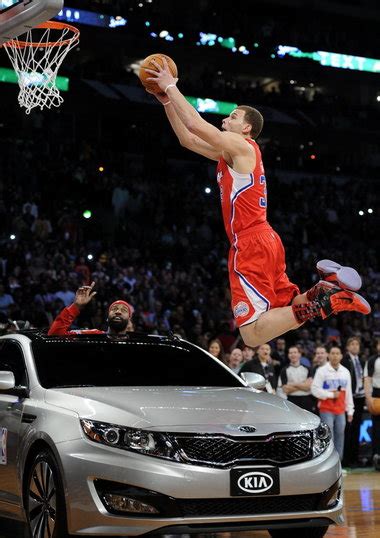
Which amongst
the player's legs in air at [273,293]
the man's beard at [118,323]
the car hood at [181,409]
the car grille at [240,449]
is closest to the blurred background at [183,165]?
the man's beard at [118,323]

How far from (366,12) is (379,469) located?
3410 centimetres

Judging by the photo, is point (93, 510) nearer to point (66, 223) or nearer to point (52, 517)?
point (52, 517)

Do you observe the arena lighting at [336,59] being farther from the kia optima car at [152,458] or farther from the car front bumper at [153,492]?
the car front bumper at [153,492]

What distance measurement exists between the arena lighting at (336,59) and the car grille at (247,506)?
36.5 meters

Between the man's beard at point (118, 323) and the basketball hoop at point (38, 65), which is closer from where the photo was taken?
the man's beard at point (118, 323)

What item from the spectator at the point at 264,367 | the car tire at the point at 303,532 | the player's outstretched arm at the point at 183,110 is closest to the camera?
the player's outstretched arm at the point at 183,110

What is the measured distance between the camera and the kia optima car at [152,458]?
21.9 ft

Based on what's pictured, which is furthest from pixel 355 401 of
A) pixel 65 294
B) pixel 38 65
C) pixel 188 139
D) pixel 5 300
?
pixel 188 139

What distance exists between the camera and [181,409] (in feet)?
23.7

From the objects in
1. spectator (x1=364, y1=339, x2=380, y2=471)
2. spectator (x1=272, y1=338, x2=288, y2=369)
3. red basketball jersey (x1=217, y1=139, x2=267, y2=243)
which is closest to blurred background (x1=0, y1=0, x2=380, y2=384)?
spectator (x1=272, y1=338, x2=288, y2=369)

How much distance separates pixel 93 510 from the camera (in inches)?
263

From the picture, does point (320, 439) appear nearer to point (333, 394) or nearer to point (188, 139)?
point (188, 139)

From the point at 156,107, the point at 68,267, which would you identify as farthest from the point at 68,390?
the point at 156,107

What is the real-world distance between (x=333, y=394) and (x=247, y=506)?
836cm
